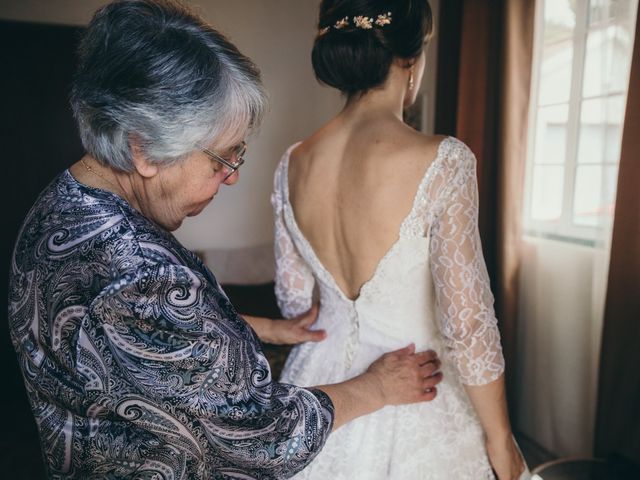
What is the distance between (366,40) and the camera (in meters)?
0.98

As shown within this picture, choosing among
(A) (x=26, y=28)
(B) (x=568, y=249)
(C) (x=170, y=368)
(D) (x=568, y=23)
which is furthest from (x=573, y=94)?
(A) (x=26, y=28)

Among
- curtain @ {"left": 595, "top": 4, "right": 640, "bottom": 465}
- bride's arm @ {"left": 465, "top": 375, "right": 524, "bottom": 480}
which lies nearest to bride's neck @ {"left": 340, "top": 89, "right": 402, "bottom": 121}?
bride's arm @ {"left": 465, "top": 375, "right": 524, "bottom": 480}

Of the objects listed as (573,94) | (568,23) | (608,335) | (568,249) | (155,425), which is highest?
(568,23)

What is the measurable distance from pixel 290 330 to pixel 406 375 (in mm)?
346

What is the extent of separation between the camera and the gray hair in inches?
24.7

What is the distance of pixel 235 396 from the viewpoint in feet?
2.13

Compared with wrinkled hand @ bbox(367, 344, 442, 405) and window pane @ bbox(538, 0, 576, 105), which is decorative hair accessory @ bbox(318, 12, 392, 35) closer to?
wrinkled hand @ bbox(367, 344, 442, 405)

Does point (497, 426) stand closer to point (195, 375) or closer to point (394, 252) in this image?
point (394, 252)

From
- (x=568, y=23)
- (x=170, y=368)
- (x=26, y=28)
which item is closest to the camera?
(x=170, y=368)

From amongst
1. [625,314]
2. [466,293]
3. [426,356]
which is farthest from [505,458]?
[625,314]

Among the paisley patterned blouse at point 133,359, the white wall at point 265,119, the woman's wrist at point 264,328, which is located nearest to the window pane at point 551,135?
the white wall at point 265,119

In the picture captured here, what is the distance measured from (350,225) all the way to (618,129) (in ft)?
5.18

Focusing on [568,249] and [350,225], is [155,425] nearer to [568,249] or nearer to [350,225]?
[350,225]

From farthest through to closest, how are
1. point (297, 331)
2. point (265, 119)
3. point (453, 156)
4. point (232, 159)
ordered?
point (265, 119) < point (297, 331) < point (453, 156) < point (232, 159)
